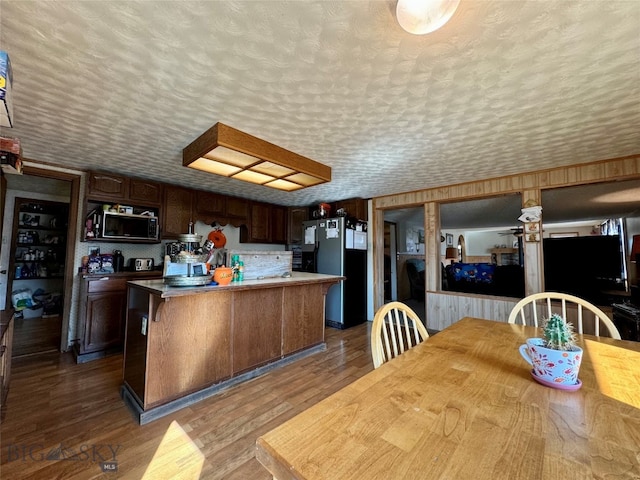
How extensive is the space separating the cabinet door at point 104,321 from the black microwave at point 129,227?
71 cm

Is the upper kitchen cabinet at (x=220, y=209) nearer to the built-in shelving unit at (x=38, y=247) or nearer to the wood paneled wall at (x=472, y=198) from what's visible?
the wood paneled wall at (x=472, y=198)

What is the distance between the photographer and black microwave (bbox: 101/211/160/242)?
3.14m

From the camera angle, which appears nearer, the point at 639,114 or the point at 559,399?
the point at 559,399

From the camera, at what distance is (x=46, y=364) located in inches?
105

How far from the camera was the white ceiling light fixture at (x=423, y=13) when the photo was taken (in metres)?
1.00

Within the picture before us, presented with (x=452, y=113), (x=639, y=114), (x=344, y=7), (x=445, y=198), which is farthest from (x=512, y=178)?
(x=344, y=7)

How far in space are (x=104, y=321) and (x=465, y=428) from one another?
3.61 meters

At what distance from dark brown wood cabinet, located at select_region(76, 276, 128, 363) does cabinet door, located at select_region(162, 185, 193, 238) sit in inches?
34.2

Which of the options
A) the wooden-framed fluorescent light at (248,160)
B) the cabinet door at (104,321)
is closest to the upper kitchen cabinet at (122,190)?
the cabinet door at (104,321)

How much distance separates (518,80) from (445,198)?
2.36 metres

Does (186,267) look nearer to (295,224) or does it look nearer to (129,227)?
(129,227)

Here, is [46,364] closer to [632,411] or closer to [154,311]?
[154,311]

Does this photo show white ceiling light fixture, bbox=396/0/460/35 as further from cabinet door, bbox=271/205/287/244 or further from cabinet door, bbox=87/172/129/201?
cabinet door, bbox=271/205/287/244

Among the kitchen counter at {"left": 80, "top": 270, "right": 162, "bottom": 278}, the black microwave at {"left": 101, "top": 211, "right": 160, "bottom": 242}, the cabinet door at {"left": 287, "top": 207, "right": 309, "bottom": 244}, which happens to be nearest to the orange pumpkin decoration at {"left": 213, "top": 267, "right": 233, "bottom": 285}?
the kitchen counter at {"left": 80, "top": 270, "right": 162, "bottom": 278}
